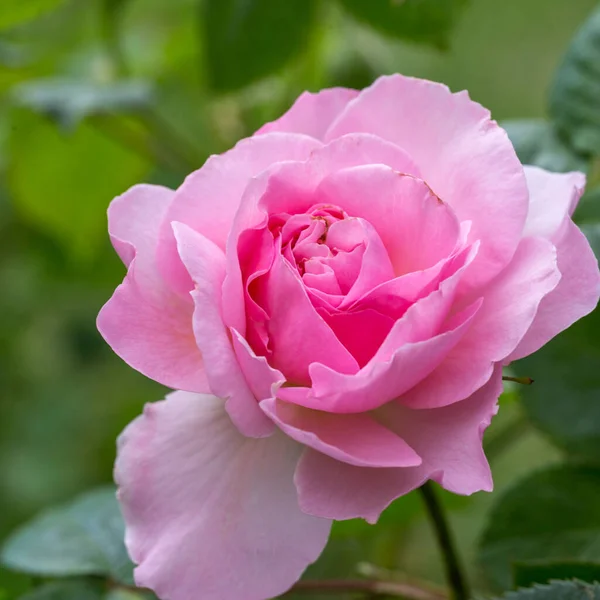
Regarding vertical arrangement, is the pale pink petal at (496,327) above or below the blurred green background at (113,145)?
above

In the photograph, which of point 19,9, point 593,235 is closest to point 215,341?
point 593,235

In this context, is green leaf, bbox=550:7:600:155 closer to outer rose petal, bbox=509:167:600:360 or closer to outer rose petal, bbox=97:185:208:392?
outer rose petal, bbox=509:167:600:360

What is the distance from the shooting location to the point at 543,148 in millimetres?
527

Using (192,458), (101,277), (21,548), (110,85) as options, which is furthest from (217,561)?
(101,277)

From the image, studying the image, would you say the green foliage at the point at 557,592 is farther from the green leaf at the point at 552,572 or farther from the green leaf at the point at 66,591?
the green leaf at the point at 66,591

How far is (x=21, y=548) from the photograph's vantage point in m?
0.62

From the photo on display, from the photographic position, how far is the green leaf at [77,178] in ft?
3.58

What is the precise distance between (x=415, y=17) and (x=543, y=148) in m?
0.18

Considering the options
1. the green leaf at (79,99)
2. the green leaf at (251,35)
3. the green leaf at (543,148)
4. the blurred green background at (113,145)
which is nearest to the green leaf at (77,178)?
the blurred green background at (113,145)

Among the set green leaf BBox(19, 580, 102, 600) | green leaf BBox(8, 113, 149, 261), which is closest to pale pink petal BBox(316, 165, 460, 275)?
green leaf BBox(19, 580, 102, 600)

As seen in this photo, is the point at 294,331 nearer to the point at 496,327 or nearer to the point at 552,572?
the point at 496,327

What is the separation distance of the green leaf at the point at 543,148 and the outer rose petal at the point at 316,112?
0.17 metres

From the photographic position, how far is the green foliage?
35 centimetres

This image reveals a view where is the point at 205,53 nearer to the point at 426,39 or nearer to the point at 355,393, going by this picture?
the point at 426,39
